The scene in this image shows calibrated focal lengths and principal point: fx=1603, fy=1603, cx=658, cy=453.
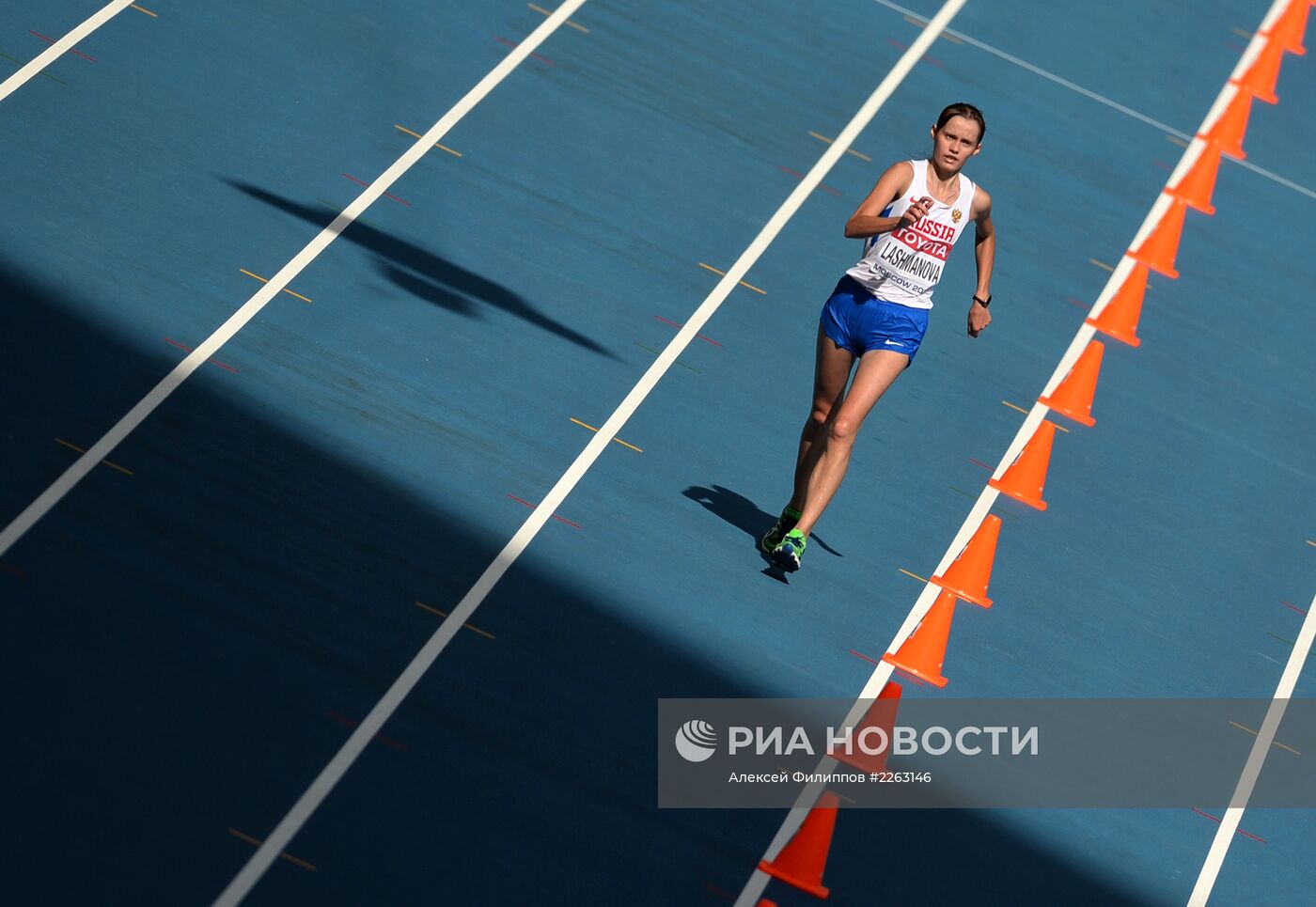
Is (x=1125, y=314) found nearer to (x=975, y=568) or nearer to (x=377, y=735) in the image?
(x=975, y=568)

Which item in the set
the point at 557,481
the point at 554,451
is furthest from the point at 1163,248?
the point at 557,481

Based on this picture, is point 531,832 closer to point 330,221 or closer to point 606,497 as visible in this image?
point 606,497

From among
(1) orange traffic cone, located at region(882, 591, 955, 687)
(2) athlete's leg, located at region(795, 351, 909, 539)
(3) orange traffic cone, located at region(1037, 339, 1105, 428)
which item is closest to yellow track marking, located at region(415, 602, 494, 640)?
(2) athlete's leg, located at region(795, 351, 909, 539)

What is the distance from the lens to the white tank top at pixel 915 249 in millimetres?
7164

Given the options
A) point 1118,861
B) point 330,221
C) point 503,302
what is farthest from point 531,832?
point 330,221

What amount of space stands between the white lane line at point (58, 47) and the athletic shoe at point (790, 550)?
5.21m

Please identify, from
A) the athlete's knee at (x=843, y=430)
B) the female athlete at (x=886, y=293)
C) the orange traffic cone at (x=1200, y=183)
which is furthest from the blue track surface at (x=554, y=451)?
the athlete's knee at (x=843, y=430)

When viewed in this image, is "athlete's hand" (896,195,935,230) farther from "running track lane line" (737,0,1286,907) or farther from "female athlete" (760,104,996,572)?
"running track lane line" (737,0,1286,907)

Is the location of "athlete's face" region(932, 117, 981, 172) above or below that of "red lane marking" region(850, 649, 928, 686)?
above

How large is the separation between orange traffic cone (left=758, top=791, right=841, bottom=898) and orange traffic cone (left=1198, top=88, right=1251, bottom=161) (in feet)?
25.2

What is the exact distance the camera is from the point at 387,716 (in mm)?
6648

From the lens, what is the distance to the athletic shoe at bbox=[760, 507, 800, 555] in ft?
25.7

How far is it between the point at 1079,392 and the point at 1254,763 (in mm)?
2550

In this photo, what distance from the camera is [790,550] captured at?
7.79 m
